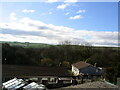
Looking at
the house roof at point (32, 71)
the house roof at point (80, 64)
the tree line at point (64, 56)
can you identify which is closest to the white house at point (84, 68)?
the house roof at point (80, 64)

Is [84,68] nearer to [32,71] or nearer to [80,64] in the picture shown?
[80,64]

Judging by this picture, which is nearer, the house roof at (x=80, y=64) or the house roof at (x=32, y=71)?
the house roof at (x=32, y=71)

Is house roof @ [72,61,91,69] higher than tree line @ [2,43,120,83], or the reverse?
tree line @ [2,43,120,83]

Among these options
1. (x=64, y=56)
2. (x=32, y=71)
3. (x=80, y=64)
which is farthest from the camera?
(x=80, y=64)

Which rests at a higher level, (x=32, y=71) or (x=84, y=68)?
(x=32, y=71)

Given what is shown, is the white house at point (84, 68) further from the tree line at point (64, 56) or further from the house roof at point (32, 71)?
the house roof at point (32, 71)

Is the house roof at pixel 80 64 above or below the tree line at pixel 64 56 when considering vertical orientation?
below

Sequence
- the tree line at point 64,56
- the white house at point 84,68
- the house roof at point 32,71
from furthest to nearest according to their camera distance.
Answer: the white house at point 84,68, the tree line at point 64,56, the house roof at point 32,71

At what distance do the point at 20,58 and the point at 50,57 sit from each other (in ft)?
5.40

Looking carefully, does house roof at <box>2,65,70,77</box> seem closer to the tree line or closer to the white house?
the tree line

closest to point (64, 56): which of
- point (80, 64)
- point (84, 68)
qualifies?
point (80, 64)

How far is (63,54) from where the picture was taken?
8078mm

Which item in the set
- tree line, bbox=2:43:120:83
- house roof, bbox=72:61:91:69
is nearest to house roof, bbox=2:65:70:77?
tree line, bbox=2:43:120:83

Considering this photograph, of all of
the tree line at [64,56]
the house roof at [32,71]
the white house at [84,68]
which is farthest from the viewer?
the white house at [84,68]
